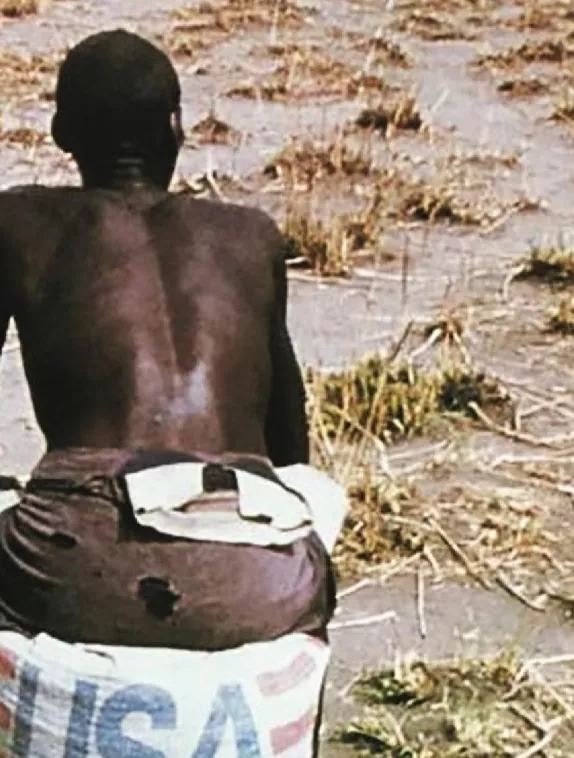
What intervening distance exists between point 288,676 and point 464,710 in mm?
1051

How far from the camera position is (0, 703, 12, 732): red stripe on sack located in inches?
100

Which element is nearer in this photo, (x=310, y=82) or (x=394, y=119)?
(x=394, y=119)

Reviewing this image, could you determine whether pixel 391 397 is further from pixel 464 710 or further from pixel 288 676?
pixel 288 676

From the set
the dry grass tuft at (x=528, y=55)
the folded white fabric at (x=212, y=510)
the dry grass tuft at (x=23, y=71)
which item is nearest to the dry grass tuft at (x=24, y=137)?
the dry grass tuft at (x=23, y=71)

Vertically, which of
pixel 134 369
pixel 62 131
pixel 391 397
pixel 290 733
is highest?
pixel 62 131

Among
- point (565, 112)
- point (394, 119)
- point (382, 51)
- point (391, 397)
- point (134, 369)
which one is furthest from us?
point (382, 51)

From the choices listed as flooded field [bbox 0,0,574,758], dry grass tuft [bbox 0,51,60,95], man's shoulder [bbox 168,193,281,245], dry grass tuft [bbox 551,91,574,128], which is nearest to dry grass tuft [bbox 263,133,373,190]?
flooded field [bbox 0,0,574,758]

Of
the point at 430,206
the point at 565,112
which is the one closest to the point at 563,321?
the point at 430,206

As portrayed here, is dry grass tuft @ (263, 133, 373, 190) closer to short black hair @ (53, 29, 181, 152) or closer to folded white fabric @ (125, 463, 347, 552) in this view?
short black hair @ (53, 29, 181, 152)

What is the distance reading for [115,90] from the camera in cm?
272

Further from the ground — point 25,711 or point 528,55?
point 25,711

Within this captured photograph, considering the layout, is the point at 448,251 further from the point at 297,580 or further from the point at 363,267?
the point at 297,580

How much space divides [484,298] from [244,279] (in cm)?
306

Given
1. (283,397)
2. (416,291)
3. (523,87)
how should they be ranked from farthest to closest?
(523,87) → (416,291) → (283,397)
